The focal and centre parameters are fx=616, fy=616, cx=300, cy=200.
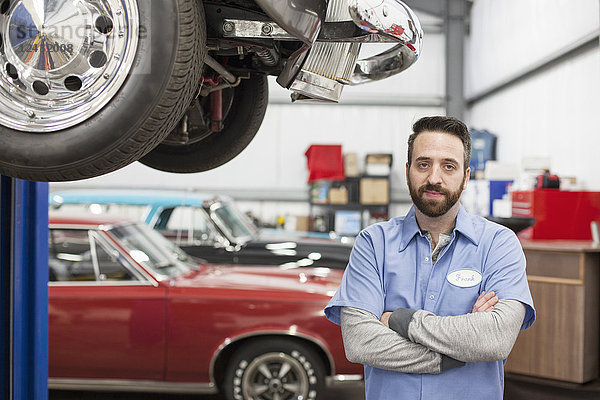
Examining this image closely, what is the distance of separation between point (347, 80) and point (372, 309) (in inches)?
29.4

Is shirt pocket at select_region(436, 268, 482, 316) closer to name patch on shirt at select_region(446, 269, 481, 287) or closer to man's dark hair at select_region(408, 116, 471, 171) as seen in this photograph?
name patch on shirt at select_region(446, 269, 481, 287)

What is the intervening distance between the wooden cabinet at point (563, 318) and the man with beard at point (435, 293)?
7.87ft

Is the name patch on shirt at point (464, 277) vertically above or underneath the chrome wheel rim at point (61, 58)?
underneath

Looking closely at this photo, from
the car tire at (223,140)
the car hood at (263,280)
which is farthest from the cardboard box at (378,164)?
the car tire at (223,140)

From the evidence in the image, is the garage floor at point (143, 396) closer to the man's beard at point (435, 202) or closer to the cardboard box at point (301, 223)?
the man's beard at point (435, 202)

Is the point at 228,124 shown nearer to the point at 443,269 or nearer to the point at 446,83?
the point at 443,269

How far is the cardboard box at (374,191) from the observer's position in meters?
11.7

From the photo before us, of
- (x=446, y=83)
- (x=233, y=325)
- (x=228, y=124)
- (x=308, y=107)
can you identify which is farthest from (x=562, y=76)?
(x=228, y=124)

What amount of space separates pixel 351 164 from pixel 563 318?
25.0 ft

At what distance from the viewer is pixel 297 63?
1750 millimetres

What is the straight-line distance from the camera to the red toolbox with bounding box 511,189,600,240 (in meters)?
5.14

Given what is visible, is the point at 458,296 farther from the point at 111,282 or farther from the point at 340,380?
the point at 111,282

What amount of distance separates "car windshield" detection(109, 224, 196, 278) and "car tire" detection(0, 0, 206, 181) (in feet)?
9.50

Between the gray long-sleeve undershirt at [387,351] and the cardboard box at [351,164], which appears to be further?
the cardboard box at [351,164]
